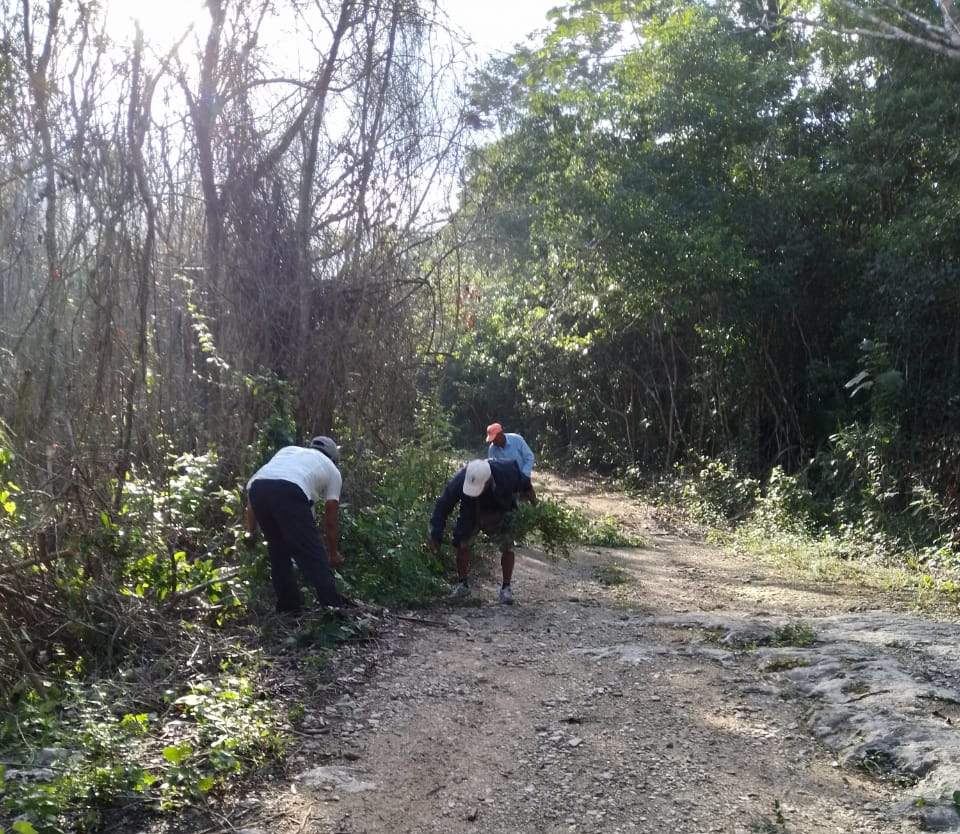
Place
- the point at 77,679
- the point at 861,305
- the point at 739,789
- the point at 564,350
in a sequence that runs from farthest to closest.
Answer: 1. the point at 564,350
2. the point at 861,305
3. the point at 77,679
4. the point at 739,789

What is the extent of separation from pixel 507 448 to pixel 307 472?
4.42 meters

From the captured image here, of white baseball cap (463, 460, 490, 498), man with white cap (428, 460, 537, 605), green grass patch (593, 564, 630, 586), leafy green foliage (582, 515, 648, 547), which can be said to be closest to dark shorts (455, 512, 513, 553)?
man with white cap (428, 460, 537, 605)

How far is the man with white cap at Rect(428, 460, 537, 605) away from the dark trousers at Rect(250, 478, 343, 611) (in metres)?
2.00

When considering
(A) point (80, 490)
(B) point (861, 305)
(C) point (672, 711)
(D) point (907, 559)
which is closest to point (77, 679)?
(A) point (80, 490)

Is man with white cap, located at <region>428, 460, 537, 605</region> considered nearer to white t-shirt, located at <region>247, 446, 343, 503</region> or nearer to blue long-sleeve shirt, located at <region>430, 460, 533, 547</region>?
blue long-sleeve shirt, located at <region>430, 460, 533, 547</region>

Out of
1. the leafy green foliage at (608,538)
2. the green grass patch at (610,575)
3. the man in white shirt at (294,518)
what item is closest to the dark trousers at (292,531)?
the man in white shirt at (294,518)

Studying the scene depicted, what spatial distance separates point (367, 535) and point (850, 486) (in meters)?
9.61

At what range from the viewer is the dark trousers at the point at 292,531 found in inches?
293

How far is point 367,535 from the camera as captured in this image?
363 inches

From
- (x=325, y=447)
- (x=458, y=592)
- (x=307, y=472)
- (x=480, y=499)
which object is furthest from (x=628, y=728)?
(x=480, y=499)

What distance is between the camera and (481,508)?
9.51 metres

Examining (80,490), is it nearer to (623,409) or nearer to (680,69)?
(680,69)

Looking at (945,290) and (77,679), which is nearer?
(77,679)

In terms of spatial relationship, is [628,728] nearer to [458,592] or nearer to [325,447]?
[325,447]
